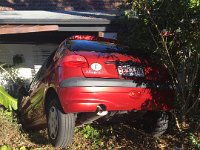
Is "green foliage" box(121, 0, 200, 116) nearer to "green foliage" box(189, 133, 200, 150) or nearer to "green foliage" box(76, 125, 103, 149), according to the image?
"green foliage" box(189, 133, 200, 150)

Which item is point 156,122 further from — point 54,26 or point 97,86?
point 54,26

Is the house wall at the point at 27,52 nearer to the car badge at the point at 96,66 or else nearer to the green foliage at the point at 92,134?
the green foliage at the point at 92,134

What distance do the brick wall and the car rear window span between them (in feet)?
29.5

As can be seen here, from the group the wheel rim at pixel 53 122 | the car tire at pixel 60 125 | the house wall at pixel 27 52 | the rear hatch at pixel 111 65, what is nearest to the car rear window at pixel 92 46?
the rear hatch at pixel 111 65

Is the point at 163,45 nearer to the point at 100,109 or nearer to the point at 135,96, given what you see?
the point at 135,96

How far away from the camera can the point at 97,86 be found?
236 inches

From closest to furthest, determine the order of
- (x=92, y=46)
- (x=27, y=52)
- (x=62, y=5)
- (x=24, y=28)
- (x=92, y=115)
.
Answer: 1. (x=92, y=115)
2. (x=92, y=46)
3. (x=24, y=28)
4. (x=27, y=52)
5. (x=62, y=5)

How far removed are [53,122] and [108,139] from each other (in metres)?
1.51

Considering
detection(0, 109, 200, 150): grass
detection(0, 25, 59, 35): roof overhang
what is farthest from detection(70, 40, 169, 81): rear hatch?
detection(0, 25, 59, 35): roof overhang

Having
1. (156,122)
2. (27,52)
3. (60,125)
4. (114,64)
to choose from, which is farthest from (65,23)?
(60,125)

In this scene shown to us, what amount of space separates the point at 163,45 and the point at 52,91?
200 centimetres

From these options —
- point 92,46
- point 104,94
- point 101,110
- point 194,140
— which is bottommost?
point 194,140

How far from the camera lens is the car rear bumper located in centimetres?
598

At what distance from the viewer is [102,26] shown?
1101cm
